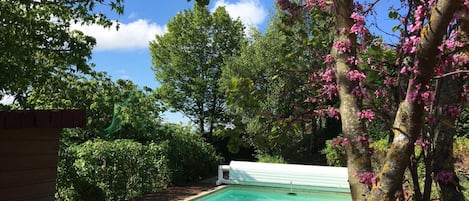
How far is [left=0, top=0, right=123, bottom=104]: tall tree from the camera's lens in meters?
8.16

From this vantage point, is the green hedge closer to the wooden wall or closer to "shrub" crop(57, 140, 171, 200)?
"shrub" crop(57, 140, 171, 200)

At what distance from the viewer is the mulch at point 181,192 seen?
10663 mm

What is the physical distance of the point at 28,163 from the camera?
3713 mm

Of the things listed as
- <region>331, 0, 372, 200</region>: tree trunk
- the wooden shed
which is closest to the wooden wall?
the wooden shed

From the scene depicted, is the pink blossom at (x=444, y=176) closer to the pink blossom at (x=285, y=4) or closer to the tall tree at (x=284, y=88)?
the tall tree at (x=284, y=88)

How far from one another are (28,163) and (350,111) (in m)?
2.88

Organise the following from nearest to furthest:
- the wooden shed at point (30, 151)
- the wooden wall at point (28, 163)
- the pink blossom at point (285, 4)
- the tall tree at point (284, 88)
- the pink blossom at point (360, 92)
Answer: the pink blossom at point (360, 92) → the tall tree at point (284, 88) → the pink blossom at point (285, 4) → the wooden shed at point (30, 151) → the wooden wall at point (28, 163)

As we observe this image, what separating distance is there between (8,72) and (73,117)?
519 cm

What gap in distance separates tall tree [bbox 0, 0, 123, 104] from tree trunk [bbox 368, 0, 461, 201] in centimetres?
773

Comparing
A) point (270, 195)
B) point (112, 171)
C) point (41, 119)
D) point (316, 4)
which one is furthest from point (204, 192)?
point (316, 4)

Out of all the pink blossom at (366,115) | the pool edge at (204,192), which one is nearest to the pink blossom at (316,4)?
the pink blossom at (366,115)

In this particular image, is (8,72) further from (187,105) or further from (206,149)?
(187,105)

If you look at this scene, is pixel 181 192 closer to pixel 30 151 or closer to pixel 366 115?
A: pixel 30 151

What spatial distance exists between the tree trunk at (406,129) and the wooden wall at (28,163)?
2.92m
